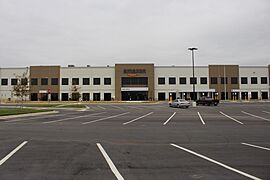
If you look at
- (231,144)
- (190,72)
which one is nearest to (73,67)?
(190,72)

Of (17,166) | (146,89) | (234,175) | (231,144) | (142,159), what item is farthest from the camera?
(146,89)

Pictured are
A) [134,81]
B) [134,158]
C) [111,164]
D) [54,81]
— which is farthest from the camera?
[54,81]

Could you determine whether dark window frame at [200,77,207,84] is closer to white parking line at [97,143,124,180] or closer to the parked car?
the parked car

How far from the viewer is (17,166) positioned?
672 centimetres

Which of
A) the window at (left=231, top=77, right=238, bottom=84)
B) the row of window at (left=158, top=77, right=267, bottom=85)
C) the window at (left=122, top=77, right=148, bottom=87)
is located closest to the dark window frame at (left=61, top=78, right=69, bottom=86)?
the window at (left=122, top=77, right=148, bottom=87)

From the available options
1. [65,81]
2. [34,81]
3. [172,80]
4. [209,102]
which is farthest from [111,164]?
[34,81]

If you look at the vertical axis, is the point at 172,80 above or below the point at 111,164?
above

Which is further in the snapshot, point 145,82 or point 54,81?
point 54,81

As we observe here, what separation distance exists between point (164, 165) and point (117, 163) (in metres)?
1.18

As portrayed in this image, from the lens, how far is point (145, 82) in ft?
247

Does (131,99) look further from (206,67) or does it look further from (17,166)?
(17,166)

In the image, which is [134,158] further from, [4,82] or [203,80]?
[4,82]

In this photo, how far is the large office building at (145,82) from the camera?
75.0 m

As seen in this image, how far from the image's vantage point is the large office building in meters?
75.0
